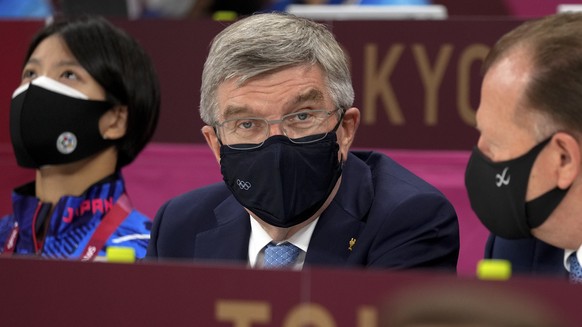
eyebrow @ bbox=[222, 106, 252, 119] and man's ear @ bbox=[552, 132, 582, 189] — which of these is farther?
eyebrow @ bbox=[222, 106, 252, 119]

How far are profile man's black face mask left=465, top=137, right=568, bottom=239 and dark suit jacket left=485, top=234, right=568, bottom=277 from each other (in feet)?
0.49

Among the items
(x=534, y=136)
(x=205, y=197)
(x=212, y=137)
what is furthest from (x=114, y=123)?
(x=534, y=136)

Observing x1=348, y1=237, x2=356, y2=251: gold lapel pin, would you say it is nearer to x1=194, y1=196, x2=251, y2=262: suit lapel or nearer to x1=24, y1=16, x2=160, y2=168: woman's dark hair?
x1=194, y1=196, x2=251, y2=262: suit lapel

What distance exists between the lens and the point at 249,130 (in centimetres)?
245

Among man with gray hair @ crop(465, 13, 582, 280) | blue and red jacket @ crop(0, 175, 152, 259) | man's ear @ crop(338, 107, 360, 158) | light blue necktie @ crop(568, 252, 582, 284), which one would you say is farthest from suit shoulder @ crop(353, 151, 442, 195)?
blue and red jacket @ crop(0, 175, 152, 259)

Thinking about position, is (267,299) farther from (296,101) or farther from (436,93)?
(436,93)

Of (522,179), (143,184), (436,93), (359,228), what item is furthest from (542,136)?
(143,184)

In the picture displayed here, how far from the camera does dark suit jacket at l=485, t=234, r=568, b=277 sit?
2.45 metres

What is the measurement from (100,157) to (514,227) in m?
1.48

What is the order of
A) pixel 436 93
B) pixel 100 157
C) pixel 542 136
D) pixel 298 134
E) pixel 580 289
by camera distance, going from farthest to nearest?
pixel 436 93, pixel 100 157, pixel 298 134, pixel 542 136, pixel 580 289

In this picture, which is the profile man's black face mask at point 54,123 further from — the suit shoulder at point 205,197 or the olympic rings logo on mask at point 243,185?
the olympic rings logo on mask at point 243,185

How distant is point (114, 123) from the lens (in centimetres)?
335

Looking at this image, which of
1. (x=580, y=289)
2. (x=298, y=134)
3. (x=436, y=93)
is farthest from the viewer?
(x=436, y=93)

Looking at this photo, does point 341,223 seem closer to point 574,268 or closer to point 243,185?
point 243,185
